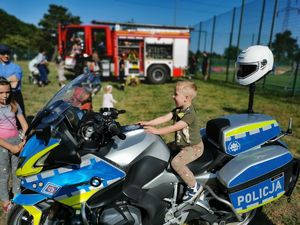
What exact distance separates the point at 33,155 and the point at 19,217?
29.8 inches

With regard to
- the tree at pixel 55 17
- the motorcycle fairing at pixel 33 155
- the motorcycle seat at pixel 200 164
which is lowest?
the motorcycle seat at pixel 200 164

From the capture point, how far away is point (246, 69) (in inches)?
122

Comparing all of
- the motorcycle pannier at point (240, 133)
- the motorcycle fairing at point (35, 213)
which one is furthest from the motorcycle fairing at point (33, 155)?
the motorcycle pannier at point (240, 133)

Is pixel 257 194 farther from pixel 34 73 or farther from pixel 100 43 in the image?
pixel 100 43

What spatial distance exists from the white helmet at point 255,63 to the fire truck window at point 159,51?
458 inches

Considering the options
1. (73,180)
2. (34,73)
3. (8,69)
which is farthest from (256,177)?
(34,73)

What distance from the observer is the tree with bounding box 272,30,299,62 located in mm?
11922

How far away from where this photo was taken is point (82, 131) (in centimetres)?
234

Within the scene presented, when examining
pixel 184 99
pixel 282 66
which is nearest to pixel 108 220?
pixel 184 99

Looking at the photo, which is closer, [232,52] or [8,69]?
[8,69]

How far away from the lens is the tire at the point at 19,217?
250 centimetres

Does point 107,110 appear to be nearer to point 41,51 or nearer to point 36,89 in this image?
point 36,89

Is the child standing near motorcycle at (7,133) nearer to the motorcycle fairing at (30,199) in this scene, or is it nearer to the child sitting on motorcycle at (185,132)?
the motorcycle fairing at (30,199)

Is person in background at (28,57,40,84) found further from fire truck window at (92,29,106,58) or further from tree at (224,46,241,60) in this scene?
tree at (224,46,241,60)
